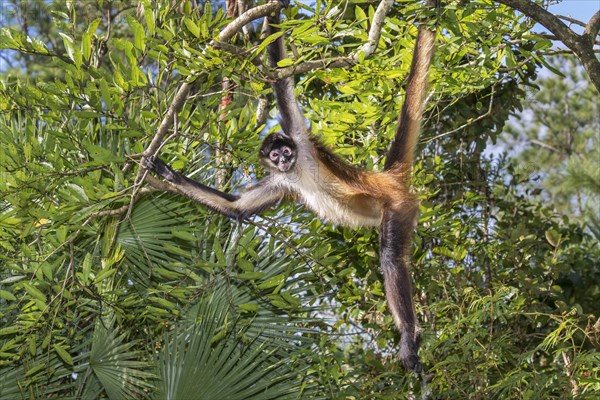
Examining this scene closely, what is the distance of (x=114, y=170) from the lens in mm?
2773

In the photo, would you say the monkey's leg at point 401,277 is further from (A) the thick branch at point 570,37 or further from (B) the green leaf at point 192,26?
(B) the green leaf at point 192,26

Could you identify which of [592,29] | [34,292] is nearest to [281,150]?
[34,292]

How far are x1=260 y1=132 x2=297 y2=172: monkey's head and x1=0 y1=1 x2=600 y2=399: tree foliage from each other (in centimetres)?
8

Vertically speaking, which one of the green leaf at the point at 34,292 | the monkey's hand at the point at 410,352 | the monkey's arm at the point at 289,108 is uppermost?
the monkey's arm at the point at 289,108

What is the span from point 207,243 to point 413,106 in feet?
4.00

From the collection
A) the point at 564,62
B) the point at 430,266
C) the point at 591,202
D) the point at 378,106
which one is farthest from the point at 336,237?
the point at 564,62

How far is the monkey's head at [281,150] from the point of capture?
360 cm

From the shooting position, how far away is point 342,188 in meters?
3.60

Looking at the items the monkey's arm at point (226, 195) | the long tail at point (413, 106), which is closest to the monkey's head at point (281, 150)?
the monkey's arm at point (226, 195)

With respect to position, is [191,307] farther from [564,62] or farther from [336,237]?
[564,62]

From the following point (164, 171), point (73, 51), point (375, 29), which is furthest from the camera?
point (164, 171)

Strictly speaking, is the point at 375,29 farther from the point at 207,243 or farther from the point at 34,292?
the point at 34,292

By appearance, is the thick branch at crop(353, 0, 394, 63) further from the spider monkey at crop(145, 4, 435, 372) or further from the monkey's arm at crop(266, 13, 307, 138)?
the monkey's arm at crop(266, 13, 307, 138)

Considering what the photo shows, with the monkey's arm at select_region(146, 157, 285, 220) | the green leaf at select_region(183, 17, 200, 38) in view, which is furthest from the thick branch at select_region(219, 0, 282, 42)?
the monkey's arm at select_region(146, 157, 285, 220)
